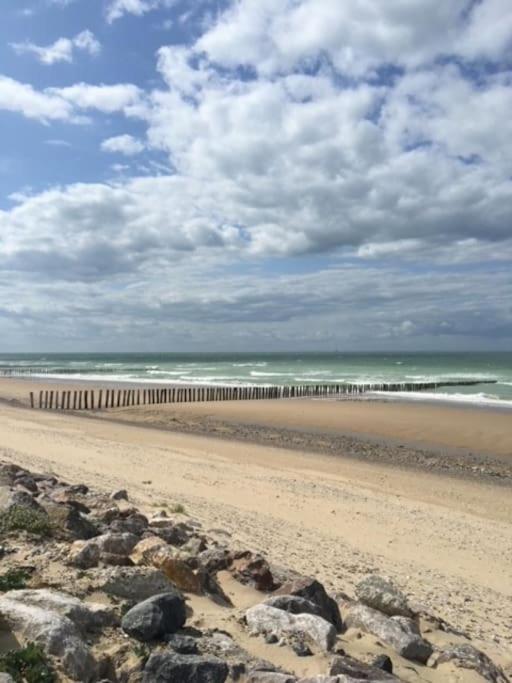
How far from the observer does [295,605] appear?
176 inches

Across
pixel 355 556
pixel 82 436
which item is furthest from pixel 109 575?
pixel 82 436

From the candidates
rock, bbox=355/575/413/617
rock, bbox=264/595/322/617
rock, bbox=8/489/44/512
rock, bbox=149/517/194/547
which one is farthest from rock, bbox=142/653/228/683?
rock, bbox=8/489/44/512

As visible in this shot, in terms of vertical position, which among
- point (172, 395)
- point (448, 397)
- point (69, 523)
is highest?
point (69, 523)

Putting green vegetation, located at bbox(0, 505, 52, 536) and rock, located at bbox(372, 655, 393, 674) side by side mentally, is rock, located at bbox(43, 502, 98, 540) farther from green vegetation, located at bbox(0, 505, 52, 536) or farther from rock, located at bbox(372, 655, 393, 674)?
rock, located at bbox(372, 655, 393, 674)

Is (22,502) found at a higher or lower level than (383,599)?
higher

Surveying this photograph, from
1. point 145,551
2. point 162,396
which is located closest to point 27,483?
point 145,551

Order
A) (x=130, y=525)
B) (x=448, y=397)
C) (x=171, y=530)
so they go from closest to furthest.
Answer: (x=130, y=525)
(x=171, y=530)
(x=448, y=397)

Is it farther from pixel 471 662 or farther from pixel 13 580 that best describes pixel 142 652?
pixel 471 662

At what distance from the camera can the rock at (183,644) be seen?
3.47 metres

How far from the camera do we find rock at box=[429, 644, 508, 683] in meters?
4.14

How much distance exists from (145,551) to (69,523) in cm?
110

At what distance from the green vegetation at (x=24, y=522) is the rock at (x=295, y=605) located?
2245mm

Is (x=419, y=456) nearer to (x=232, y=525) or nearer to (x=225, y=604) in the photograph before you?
(x=232, y=525)

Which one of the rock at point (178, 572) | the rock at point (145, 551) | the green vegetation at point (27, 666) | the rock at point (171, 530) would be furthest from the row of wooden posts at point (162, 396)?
the green vegetation at point (27, 666)
